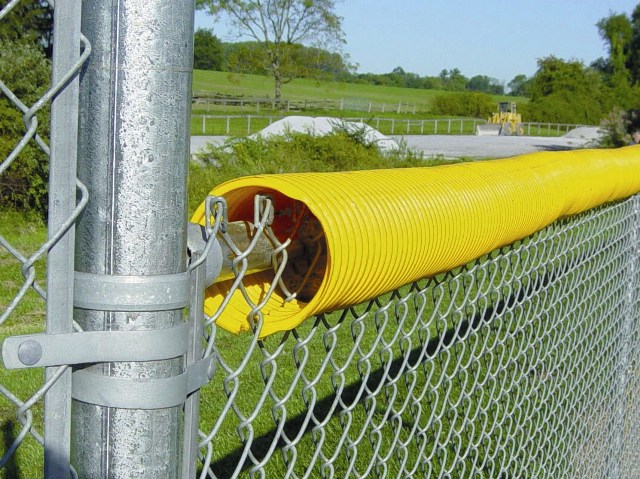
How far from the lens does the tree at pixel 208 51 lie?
6666 cm

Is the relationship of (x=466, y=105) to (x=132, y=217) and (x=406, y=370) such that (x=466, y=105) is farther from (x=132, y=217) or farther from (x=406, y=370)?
(x=132, y=217)

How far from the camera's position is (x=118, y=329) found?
3.13 feet

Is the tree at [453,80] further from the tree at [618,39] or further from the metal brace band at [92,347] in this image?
the metal brace band at [92,347]

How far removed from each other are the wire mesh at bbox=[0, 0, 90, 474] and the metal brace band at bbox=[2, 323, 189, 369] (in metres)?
0.02

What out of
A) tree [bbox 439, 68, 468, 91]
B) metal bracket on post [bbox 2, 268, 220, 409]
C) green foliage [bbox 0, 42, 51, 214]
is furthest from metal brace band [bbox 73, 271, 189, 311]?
tree [bbox 439, 68, 468, 91]

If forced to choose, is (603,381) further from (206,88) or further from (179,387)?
(206,88)

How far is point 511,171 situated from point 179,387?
1.30 metres

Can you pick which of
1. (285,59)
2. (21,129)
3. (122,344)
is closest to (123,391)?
(122,344)

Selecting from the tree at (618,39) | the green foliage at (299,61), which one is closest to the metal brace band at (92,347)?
the green foliage at (299,61)

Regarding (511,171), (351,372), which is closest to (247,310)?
(511,171)

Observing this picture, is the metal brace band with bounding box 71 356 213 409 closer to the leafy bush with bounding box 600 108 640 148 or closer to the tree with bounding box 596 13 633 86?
the leafy bush with bounding box 600 108 640 148

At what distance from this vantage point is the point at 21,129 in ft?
34.6

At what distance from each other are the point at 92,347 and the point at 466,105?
6783 cm

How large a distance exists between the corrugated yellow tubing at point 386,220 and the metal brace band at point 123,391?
0.30m
